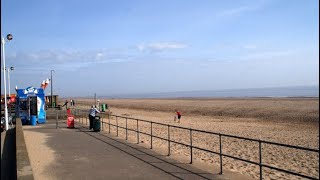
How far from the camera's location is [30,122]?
25359 mm

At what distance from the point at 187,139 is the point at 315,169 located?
8.54 metres

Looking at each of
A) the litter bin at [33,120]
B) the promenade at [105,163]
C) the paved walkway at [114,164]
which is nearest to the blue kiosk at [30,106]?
the litter bin at [33,120]

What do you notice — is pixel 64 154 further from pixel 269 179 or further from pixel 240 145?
pixel 240 145

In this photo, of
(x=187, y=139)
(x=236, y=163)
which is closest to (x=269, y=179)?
(x=236, y=163)

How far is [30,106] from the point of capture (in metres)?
25.9

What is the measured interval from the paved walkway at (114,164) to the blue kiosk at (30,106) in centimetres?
1214

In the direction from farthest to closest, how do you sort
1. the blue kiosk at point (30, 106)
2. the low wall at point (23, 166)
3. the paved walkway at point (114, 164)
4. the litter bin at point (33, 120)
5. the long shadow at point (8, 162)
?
the blue kiosk at point (30, 106) < the litter bin at point (33, 120) < the long shadow at point (8, 162) < the paved walkway at point (114, 164) < the low wall at point (23, 166)

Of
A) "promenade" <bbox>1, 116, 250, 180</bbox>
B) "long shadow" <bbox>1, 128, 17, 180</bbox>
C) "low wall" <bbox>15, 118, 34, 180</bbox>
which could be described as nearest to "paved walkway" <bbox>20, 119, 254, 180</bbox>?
"promenade" <bbox>1, 116, 250, 180</bbox>

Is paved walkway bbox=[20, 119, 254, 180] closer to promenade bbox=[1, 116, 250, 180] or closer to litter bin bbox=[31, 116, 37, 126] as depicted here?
promenade bbox=[1, 116, 250, 180]

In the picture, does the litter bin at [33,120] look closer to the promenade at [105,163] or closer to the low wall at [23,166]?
the promenade at [105,163]

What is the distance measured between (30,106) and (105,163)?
17098 millimetres

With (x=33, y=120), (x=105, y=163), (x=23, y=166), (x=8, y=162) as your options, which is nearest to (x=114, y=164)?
(x=105, y=163)

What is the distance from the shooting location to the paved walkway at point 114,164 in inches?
345

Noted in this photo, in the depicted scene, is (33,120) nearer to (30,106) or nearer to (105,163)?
(30,106)
